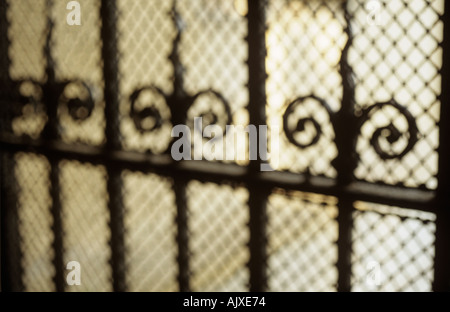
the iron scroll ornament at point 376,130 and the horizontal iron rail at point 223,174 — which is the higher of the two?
the iron scroll ornament at point 376,130

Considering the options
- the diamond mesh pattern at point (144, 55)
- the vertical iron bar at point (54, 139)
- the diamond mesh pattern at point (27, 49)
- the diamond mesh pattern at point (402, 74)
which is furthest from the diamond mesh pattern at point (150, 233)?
the diamond mesh pattern at point (402, 74)

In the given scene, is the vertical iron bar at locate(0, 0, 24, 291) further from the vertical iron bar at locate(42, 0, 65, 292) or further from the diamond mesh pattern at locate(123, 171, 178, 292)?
the diamond mesh pattern at locate(123, 171, 178, 292)

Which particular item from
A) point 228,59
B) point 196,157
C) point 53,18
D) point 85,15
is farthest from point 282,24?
point 53,18

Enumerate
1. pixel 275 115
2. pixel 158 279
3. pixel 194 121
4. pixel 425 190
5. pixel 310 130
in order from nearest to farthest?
pixel 425 190 < pixel 310 130 < pixel 275 115 < pixel 194 121 < pixel 158 279

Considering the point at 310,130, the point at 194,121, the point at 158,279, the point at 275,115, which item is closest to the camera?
the point at 310,130

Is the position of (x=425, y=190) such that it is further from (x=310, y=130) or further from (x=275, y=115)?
(x=275, y=115)

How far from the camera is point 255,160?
1.78 m

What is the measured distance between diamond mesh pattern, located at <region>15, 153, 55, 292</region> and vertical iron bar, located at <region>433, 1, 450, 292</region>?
1.59 m

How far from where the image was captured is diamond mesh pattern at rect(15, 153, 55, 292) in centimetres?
237

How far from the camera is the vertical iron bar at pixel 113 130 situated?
2033mm

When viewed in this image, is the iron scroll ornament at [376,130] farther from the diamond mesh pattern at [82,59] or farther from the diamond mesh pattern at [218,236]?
the diamond mesh pattern at [82,59]

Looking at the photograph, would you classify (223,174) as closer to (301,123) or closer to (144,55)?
(301,123)

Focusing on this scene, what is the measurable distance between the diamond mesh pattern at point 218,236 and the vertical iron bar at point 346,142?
0.34m

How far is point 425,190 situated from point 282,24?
2.15 ft
